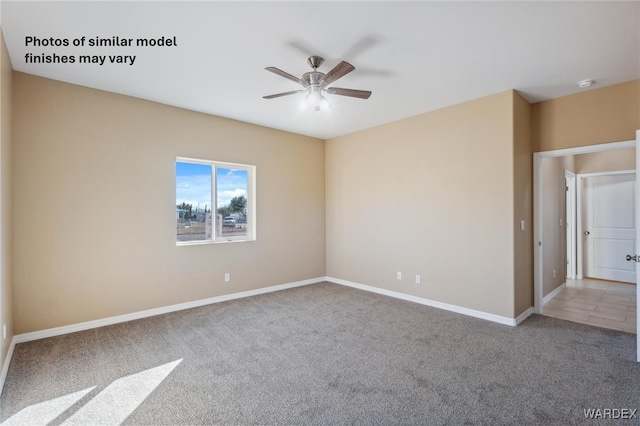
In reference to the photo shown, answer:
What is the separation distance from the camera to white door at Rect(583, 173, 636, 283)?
5.59m

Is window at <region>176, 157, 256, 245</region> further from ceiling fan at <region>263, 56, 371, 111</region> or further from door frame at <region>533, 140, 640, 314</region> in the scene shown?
door frame at <region>533, 140, 640, 314</region>

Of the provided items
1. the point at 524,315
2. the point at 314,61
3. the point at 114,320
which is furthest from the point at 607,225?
the point at 114,320

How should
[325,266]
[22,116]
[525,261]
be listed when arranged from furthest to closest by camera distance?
1. [325,266]
2. [525,261]
3. [22,116]

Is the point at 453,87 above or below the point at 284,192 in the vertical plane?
above

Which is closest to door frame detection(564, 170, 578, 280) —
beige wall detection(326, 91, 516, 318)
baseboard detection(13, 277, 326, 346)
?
beige wall detection(326, 91, 516, 318)

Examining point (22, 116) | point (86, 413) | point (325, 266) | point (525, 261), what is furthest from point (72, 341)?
point (525, 261)

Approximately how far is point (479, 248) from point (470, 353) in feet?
4.84

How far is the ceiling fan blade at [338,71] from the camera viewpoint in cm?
242

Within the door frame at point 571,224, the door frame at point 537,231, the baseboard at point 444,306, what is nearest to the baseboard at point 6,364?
the baseboard at point 444,306

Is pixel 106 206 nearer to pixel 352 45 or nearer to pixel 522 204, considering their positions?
pixel 352 45

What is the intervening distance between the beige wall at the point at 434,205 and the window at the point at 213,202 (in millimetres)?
1743

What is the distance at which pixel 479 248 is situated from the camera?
3873 millimetres

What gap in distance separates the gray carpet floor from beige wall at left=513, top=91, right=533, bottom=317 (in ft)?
1.25

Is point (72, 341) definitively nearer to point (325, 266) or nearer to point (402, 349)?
point (402, 349)
